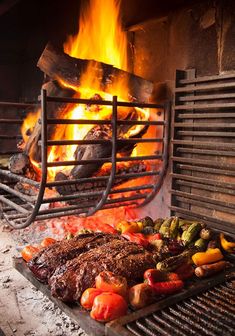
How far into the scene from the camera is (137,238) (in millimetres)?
3068

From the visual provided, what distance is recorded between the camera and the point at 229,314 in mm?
2154

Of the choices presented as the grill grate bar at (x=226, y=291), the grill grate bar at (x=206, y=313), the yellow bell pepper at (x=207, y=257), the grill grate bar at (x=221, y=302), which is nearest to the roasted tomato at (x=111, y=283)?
the grill grate bar at (x=206, y=313)

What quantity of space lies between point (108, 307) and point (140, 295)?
9.3 inches

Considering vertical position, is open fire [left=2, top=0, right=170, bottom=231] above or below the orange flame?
below

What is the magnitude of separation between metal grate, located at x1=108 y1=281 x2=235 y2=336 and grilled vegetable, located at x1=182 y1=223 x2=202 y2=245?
2.53 feet

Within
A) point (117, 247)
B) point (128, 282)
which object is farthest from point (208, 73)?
point (128, 282)

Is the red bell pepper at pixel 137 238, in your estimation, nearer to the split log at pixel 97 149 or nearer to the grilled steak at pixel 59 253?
the grilled steak at pixel 59 253

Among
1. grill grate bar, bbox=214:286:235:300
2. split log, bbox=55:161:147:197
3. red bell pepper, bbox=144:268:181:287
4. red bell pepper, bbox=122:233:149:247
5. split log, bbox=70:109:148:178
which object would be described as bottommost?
grill grate bar, bbox=214:286:235:300

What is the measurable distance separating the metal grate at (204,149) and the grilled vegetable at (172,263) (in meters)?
0.82

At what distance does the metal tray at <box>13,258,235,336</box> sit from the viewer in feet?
6.51

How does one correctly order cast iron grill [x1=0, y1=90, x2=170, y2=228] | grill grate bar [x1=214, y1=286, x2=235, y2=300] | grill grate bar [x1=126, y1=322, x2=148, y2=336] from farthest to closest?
cast iron grill [x1=0, y1=90, x2=170, y2=228] → grill grate bar [x1=214, y1=286, x2=235, y2=300] → grill grate bar [x1=126, y1=322, x2=148, y2=336]

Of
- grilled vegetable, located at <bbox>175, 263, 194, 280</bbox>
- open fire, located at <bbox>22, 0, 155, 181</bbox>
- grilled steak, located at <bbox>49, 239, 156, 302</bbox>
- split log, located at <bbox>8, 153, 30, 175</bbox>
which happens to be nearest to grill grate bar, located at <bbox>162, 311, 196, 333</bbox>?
grilled steak, located at <bbox>49, 239, 156, 302</bbox>

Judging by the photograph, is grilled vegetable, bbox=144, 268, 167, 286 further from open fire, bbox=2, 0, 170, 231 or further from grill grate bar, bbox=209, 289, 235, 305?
open fire, bbox=2, 0, 170, 231

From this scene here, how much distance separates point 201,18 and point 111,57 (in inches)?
51.5
